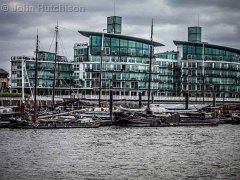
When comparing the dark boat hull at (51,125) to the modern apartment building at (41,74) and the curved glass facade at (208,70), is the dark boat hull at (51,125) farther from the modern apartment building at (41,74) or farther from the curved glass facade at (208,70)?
the curved glass facade at (208,70)

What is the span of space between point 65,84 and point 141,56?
24079 mm

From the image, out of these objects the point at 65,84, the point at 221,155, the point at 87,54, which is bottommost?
the point at 221,155

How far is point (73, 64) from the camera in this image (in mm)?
146125

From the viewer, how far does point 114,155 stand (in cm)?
5262

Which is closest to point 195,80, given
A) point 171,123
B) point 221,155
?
point 171,123

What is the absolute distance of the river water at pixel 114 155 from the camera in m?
42.3

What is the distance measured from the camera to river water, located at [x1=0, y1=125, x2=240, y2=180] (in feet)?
139

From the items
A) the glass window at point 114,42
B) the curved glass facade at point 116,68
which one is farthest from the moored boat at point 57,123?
the glass window at point 114,42

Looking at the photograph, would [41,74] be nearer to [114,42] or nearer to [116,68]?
[116,68]

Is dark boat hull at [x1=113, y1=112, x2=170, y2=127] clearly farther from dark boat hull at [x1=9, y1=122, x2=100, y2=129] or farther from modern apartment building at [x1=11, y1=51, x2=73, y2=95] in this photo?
modern apartment building at [x1=11, y1=51, x2=73, y2=95]

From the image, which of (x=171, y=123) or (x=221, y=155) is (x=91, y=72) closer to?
(x=171, y=123)

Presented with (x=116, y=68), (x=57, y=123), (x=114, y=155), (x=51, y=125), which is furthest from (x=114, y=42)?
(x=114, y=155)

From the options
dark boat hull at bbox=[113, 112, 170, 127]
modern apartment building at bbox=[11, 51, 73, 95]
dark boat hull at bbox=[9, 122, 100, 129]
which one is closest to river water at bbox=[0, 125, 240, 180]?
dark boat hull at bbox=[9, 122, 100, 129]

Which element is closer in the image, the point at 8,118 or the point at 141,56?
the point at 8,118
